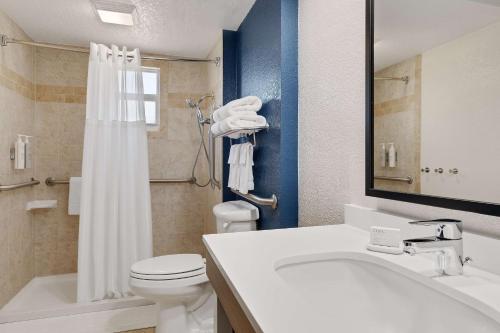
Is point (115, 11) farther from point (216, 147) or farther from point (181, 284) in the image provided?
point (181, 284)

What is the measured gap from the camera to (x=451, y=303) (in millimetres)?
624

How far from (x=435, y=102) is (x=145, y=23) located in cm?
217

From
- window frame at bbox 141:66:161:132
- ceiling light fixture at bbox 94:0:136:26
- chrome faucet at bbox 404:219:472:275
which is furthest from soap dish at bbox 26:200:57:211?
chrome faucet at bbox 404:219:472:275

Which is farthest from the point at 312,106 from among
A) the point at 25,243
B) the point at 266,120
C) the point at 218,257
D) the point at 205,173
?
the point at 25,243

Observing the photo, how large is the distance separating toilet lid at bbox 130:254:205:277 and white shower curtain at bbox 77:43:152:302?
1.51 ft

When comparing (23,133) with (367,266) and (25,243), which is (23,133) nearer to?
(25,243)

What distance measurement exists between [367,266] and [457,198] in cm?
28

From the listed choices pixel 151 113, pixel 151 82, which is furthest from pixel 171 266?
pixel 151 82

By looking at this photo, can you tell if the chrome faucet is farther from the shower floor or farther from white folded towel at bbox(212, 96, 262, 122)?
the shower floor

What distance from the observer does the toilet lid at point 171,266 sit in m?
1.71

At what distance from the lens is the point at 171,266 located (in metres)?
1.79

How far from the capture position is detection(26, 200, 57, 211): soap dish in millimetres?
2606

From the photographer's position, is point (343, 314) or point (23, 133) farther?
point (23, 133)

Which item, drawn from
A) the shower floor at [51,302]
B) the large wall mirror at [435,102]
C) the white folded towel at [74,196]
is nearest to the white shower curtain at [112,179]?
Result: the shower floor at [51,302]
